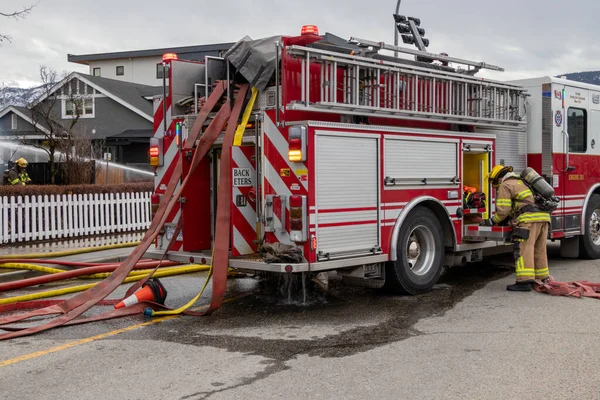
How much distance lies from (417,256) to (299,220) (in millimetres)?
2030

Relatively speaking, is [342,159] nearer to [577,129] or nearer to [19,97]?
[577,129]

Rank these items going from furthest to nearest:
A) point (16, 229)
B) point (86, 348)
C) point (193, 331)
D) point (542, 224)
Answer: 1. point (16, 229)
2. point (542, 224)
3. point (193, 331)
4. point (86, 348)

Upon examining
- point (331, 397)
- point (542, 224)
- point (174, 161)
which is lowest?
point (331, 397)

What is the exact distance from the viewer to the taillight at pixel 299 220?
22.1ft

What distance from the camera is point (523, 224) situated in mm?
8461

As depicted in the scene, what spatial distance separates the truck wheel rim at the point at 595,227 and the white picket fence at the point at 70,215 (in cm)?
985

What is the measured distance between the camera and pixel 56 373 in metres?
5.15

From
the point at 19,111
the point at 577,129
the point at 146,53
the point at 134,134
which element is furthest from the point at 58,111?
the point at 577,129

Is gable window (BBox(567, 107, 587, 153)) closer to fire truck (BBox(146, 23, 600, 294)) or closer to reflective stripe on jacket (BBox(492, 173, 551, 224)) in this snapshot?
fire truck (BBox(146, 23, 600, 294))

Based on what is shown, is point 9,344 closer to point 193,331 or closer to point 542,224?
point 193,331

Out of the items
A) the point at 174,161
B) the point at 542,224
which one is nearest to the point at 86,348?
the point at 174,161

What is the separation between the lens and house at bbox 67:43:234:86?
46.8 metres

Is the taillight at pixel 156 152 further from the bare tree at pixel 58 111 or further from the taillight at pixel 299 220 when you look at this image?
the bare tree at pixel 58 111

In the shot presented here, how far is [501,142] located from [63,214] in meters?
9.22
